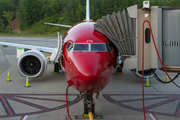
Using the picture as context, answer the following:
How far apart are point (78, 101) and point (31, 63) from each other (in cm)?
484

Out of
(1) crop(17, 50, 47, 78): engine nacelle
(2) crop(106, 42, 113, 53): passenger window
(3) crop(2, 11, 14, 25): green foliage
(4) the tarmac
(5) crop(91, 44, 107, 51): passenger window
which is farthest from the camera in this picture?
(3) crop(2, 11, 14, 25): green foliage

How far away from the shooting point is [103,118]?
8.57 metres

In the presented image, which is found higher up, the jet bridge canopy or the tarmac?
the jet bridge canopy

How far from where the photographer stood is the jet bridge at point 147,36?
7652mm

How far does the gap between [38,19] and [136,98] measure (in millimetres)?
83074

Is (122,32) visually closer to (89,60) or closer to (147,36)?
(147,36)

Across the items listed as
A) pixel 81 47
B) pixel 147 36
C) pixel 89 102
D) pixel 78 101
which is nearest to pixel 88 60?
pixel 81 47

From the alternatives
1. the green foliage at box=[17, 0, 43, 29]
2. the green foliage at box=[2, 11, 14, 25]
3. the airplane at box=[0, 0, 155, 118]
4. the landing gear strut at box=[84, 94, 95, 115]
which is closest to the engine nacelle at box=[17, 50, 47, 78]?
the airplane at box=[0, 0, 155, 118]

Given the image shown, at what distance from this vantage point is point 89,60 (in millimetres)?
6680

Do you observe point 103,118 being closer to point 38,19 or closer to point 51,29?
point 51,29

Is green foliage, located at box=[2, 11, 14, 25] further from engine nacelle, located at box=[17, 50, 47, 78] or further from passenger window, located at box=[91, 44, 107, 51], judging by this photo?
passenger window, located at box=[91, 44, 107, 51]

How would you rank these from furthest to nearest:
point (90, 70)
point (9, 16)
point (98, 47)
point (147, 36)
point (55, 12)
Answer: point (55, 12), point (9, 16), point (147, 36), point (98, 47), point (90, 70)

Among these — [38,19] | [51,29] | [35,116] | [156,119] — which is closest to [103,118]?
[156,119]

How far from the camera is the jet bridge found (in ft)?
25.1
